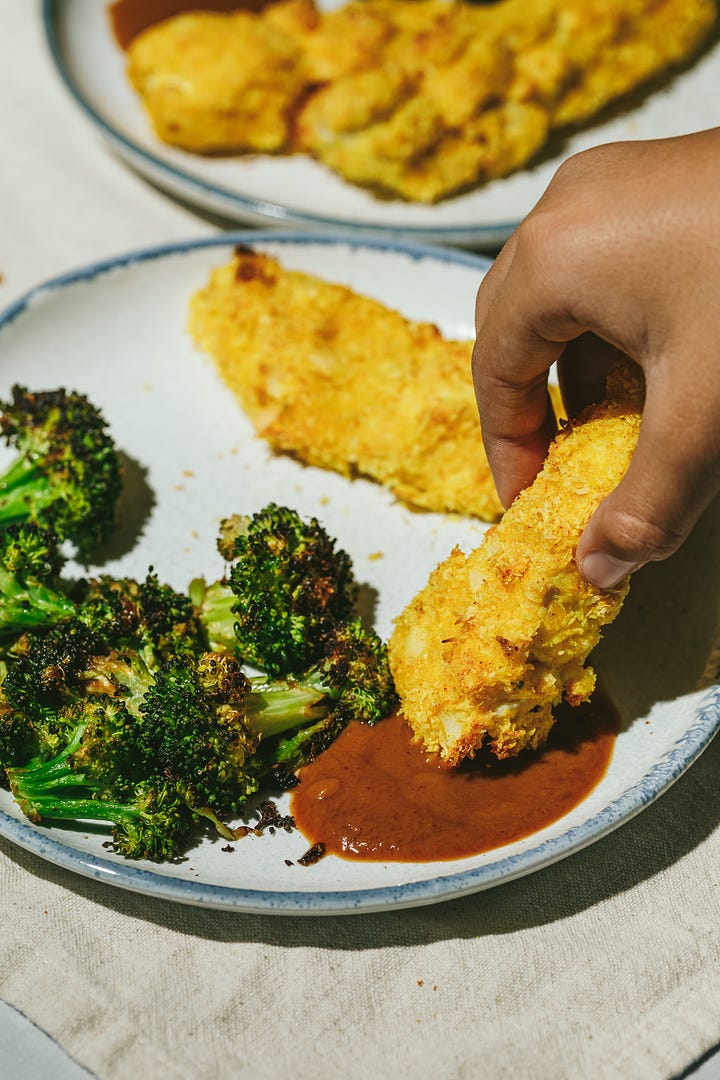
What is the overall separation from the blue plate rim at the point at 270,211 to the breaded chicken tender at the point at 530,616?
1932 mm

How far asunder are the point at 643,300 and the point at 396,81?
338 centimetres

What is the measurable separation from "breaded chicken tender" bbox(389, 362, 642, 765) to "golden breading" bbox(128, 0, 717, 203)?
8.67 ft

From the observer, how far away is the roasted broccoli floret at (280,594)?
3301mm

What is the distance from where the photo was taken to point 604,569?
2.82m

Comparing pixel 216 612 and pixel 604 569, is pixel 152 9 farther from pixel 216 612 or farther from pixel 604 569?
pixel 604 569

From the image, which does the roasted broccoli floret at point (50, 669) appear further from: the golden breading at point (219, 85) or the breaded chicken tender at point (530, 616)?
the golden breading at point (219, 85)

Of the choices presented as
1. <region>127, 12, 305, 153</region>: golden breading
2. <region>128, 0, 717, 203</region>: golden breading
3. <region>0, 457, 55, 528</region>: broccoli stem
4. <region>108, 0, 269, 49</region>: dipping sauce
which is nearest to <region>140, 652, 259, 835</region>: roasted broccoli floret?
<region>0, 457, 55, 528</region>: broccoli stem

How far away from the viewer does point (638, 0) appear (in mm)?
5801

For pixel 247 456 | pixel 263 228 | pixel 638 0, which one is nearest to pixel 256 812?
pixel 247 456

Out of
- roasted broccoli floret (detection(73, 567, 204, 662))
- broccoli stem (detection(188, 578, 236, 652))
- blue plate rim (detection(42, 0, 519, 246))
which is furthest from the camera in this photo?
blue plate rim (detection(42, 0, 519, 246))

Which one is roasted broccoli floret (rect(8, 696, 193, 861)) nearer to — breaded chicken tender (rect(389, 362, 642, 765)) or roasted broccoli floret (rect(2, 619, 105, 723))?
roasted broccoli floret (rect(2, 619, 105, 723))

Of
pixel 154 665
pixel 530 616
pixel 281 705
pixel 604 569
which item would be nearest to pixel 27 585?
pixel 154 665

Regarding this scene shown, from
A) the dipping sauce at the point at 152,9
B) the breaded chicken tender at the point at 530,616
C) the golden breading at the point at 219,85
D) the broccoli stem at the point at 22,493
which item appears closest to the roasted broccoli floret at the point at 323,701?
the breaded chicken tender at the point at 530,616

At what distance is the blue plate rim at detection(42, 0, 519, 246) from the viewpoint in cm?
481
